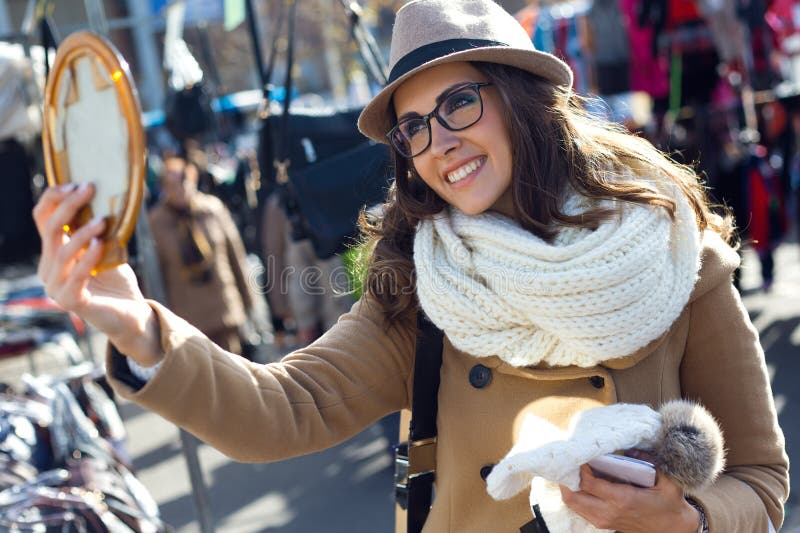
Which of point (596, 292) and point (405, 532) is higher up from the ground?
point (596, 292)

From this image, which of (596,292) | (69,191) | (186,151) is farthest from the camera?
(186,151)

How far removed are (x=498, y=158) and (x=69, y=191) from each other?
894mm

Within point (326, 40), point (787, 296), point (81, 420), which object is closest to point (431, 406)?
point (81, 420)

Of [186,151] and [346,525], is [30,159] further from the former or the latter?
[346,525]

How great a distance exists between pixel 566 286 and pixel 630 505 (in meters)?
0.45

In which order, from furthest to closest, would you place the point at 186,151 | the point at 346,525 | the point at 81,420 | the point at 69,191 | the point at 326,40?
the point at 326,40 → the point at 186,151 → the point at 346,525 → the point at 81,420 → the point at 69,191

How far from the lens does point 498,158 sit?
183 centimetres

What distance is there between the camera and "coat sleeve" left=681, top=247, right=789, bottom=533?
170 cm

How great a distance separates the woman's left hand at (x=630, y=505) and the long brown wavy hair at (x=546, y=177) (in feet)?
1.92

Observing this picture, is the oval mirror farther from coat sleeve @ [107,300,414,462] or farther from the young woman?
coat sleeve @ [107,300,414,462]

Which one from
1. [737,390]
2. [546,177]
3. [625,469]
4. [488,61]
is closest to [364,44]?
[488,61]

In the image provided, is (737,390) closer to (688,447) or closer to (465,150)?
(688,447)

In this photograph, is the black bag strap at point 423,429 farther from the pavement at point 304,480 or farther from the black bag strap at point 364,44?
the pavement at point 304,480

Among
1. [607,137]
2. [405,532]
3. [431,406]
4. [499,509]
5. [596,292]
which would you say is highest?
[607,137]
